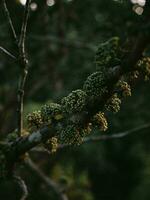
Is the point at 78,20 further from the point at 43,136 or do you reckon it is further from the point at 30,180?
the point at 43,136

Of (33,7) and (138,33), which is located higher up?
(33,7)

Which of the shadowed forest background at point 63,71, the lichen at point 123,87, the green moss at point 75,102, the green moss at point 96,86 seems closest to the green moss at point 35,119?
the green moss at point 75,102

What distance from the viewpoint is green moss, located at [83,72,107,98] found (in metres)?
2.97

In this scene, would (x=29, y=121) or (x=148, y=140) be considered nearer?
(x=29, y=121)

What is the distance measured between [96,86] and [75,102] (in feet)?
0.79

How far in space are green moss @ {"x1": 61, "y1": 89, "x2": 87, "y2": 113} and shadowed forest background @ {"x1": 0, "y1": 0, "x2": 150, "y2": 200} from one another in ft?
7.57

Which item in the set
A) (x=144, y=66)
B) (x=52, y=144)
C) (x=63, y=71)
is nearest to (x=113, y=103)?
(x=144, y=66)

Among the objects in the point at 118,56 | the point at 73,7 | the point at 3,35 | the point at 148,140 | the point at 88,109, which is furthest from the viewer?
the point at 148,140

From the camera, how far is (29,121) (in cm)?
346

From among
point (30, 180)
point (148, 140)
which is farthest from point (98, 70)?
point (148, 140)

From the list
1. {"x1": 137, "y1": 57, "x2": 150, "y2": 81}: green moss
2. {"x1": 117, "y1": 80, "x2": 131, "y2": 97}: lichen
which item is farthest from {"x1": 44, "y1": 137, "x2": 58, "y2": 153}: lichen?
{"x1": 137, "y1": 57, "x2": 150, "y2": 81}: green moss

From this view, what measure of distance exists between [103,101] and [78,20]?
18.2ft

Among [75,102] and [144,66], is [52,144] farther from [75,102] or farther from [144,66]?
[144,66]

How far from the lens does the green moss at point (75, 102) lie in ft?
10.3
